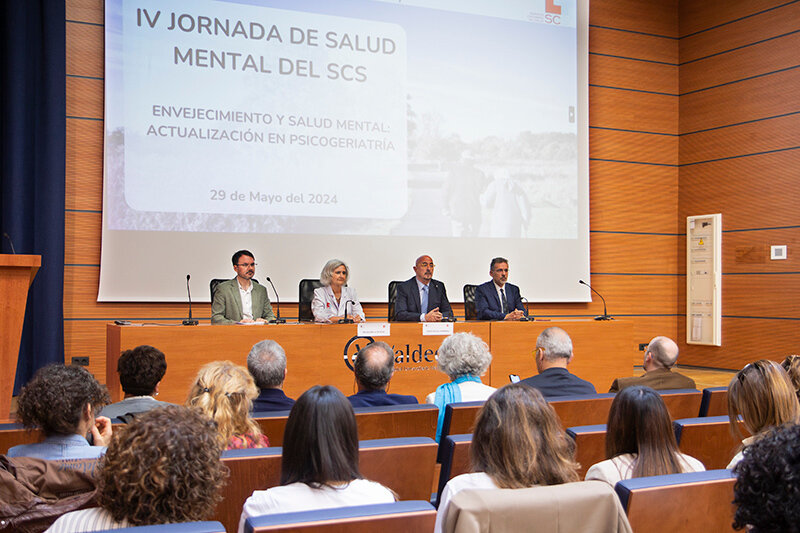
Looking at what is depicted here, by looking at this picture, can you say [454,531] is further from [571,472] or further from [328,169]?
[328,169]

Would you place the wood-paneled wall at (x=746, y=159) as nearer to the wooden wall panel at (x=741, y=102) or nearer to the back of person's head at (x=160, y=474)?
the wooden wall panel at (x=741, y=102)

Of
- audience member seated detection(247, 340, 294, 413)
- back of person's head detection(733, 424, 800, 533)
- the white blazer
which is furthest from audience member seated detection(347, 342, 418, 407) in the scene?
the white blazer

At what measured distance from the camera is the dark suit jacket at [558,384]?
3.01 meters

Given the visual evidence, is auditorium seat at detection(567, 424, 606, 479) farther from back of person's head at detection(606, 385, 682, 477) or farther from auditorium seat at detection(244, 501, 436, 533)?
auditorium seat at detection(244, 501, 436, 533)

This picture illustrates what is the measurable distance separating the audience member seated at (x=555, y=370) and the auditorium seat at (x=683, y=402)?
0.34m

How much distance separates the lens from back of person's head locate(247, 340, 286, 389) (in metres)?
2.73

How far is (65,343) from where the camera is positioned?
587 centimetres

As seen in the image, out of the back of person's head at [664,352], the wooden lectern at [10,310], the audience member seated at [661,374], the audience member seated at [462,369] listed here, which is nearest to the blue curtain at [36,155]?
the wooden lectern at [10,310]

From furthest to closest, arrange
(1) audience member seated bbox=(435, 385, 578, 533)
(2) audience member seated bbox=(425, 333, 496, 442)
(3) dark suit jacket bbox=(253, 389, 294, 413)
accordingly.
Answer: (2) audience member seated bbox=(425, 333, 496, 442), (3) dark suit jacket bbox=(253, 389, 294, 413), (1) audience member seated bbox=(435, 385, 578, 533)

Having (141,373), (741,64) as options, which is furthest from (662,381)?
(741,64)

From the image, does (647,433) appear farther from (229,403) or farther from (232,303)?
(232,303)

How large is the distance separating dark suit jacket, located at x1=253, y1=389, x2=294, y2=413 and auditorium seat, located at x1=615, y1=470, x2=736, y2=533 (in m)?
1.60

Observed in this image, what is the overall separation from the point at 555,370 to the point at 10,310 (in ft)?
9.49

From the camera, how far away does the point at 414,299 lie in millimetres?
5676
